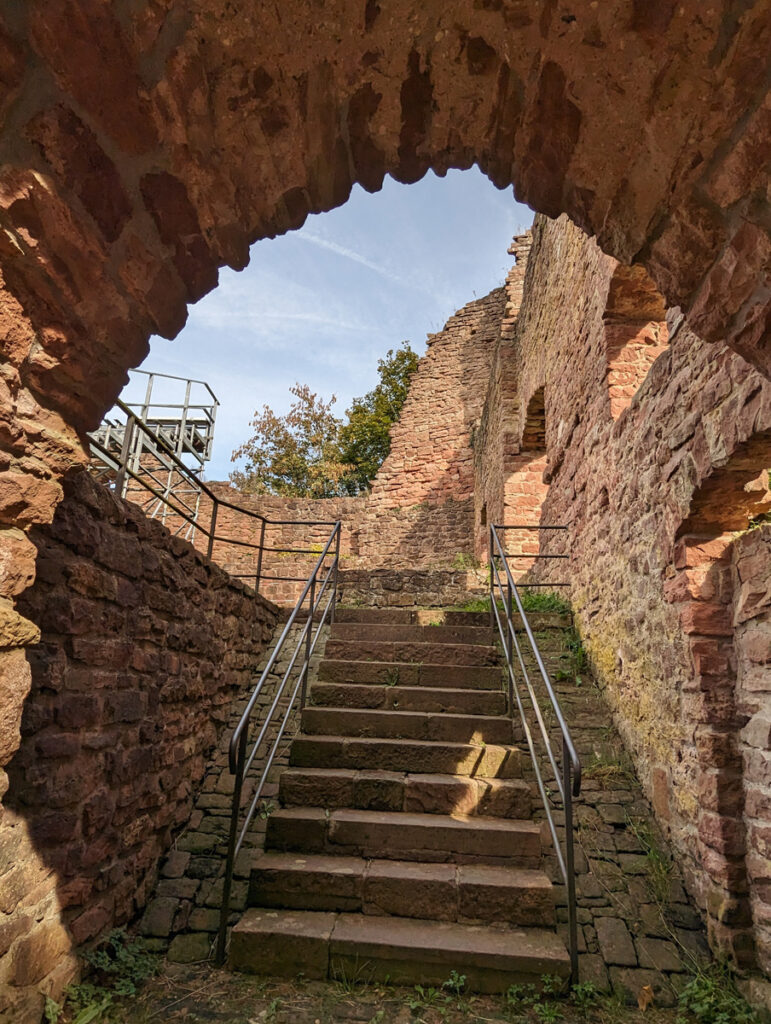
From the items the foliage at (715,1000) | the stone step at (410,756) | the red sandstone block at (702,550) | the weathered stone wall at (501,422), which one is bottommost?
the foliage at (715,1000)

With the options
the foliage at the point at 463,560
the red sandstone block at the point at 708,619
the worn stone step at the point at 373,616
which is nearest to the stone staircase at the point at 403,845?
the worn stone step at the point at 373,616

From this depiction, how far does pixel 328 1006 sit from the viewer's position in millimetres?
2695

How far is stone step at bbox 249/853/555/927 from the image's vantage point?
3160 millimetres

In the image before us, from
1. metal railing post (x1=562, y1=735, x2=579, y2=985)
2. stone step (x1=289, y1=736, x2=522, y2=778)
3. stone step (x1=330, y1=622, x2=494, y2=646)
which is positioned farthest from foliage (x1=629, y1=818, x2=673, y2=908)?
stone step (x1=330, y1=622, x2=494, y2=646)

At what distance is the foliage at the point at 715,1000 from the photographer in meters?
2.55

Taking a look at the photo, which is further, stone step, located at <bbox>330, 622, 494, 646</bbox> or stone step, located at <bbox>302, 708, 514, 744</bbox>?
stone step, located at <bbox>330, 622, 494, 646</bbox>

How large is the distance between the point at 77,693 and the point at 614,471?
389 centimetres

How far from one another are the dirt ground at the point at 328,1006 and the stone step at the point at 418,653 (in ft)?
8.21

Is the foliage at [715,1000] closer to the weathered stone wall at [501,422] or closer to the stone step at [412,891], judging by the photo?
the stone step at [412,891]

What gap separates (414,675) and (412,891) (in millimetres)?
1873

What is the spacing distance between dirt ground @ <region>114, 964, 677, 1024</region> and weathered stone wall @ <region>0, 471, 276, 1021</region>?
17.8 inches

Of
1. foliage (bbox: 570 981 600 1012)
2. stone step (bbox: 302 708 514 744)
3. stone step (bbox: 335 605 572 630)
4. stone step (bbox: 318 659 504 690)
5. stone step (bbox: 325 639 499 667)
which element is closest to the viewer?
foliage (bbox: 570 981 600 1012)

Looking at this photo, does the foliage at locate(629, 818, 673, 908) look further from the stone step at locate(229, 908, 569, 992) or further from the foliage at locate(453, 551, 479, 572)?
the foliage at locate(453, 551, 479, 572)

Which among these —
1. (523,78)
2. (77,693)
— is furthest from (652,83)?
(77,693)
